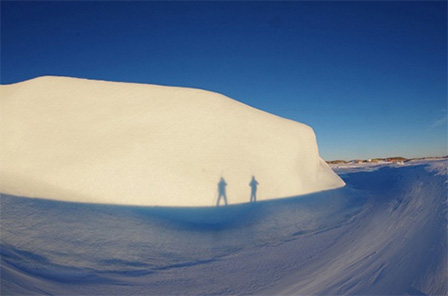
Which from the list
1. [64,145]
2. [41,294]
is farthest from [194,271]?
[64,145]

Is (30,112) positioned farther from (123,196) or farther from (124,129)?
(123,196)

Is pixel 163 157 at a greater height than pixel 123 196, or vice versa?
pixel 163 157

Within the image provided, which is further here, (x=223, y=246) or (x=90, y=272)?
(x=223, y=246)

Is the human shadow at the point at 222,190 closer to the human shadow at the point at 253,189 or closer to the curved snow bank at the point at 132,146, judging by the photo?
the curved snow bank at the point at 132,146

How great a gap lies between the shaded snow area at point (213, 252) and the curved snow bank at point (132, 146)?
1.24 meters

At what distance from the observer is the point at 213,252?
519 cm

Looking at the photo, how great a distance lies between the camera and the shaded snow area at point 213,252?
3010 mm

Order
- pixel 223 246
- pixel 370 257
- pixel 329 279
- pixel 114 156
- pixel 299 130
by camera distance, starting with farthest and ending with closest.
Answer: pixel 299 130 → pixel 114 156 → pixel 223 246 → pixel 370 257 → pixel 329 279

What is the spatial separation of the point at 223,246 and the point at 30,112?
9.92 meters

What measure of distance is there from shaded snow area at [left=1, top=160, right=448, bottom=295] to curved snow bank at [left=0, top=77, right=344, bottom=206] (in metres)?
1.24

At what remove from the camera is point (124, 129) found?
9828mm

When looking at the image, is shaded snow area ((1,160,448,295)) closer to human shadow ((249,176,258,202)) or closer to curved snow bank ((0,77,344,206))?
curved snow bank ((0,77,344,206))

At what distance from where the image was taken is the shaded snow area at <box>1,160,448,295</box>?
3010 millimetres

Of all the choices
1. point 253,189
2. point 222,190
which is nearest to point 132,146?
point 222,190
